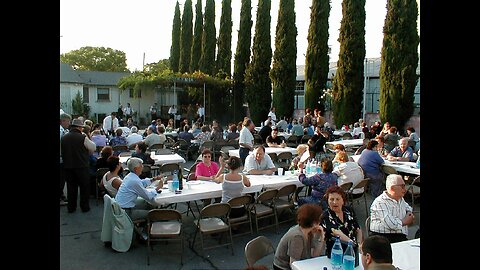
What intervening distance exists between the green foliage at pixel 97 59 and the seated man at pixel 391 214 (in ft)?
190

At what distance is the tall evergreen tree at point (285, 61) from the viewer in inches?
999

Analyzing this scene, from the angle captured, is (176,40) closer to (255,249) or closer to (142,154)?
(142,154)

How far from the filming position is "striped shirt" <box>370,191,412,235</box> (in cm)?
489

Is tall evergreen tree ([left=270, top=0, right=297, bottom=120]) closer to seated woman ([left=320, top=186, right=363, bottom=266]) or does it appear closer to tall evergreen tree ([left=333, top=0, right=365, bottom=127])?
tall evergreen tree ([left=333, top=0, right=365, bottom=127])

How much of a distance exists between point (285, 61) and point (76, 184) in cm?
1910

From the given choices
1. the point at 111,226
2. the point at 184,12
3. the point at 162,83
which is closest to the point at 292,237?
the point at 111,226

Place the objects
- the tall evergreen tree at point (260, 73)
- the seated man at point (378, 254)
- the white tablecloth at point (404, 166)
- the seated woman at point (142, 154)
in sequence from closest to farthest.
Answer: the seated man at point (378, 254) → the white tablecloth at point (404, 166) → the seated woman at point (142, 154) → the tall evergreen tree at point (260, 73)

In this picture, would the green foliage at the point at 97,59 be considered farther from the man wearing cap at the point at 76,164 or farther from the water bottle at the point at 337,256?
the water bottle at the point at 337,256

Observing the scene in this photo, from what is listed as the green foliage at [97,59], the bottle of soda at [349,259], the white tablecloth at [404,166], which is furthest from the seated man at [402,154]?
the green foliage at [97,59]

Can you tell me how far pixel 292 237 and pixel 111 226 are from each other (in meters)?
3.19

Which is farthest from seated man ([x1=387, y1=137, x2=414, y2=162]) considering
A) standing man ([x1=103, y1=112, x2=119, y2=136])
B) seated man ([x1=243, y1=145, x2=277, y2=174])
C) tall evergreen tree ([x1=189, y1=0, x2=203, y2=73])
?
tall evergreen tree ([x1=189, y1=0, x2=203, y2=73])

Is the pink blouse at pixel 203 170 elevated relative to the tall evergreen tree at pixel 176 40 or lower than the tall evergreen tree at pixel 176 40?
lower

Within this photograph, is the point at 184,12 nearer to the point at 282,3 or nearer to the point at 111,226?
the point at 282,3
